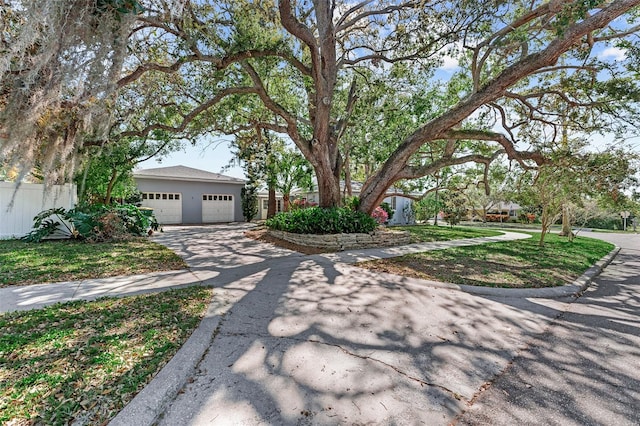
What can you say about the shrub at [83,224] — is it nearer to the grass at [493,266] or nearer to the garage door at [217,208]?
the grass at [493,266]

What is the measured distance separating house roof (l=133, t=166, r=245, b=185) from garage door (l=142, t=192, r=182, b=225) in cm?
119

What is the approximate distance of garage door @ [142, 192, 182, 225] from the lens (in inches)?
750

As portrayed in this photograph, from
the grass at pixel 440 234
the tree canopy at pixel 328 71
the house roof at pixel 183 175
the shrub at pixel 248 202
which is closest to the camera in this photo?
the tree canopy at pixel 328 71

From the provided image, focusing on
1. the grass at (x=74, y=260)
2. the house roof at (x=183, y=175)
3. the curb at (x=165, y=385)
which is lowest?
the curb at (x=165, y=385)

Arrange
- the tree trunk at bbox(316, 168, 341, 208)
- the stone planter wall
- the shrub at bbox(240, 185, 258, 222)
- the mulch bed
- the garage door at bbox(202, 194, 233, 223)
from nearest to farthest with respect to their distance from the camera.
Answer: the mulch bed, the stone planter wall, the tree trunk at bbox(316, 168, 341, 208), the garage door at bbox(202, 194, 233, 223), the shrub at bbox(240, 185, 258, 222)

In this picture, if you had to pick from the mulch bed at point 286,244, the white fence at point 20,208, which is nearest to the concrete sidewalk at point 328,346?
the mulch bed at point 286,244

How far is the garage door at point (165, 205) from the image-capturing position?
1905cm

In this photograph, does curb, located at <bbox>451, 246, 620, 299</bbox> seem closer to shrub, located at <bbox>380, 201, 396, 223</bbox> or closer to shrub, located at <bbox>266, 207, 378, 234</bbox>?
shrub, located at <bbox>266, 207, 378, 234</bbox>

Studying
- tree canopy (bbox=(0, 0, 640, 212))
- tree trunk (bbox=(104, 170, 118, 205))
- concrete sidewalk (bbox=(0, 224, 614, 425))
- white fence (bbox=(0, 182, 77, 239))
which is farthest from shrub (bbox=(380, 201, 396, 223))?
white fence (bbox=(0, 182, 77, 239))

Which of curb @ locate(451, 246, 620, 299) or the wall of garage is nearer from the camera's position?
curb @ locate(451, 246, 620, 299)

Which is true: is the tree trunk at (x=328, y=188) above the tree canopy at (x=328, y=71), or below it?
below

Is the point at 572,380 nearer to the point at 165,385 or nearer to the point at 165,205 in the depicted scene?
the point at 165,385

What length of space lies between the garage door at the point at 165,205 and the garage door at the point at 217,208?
1645 millimetres

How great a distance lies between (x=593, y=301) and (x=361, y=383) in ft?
16.2
